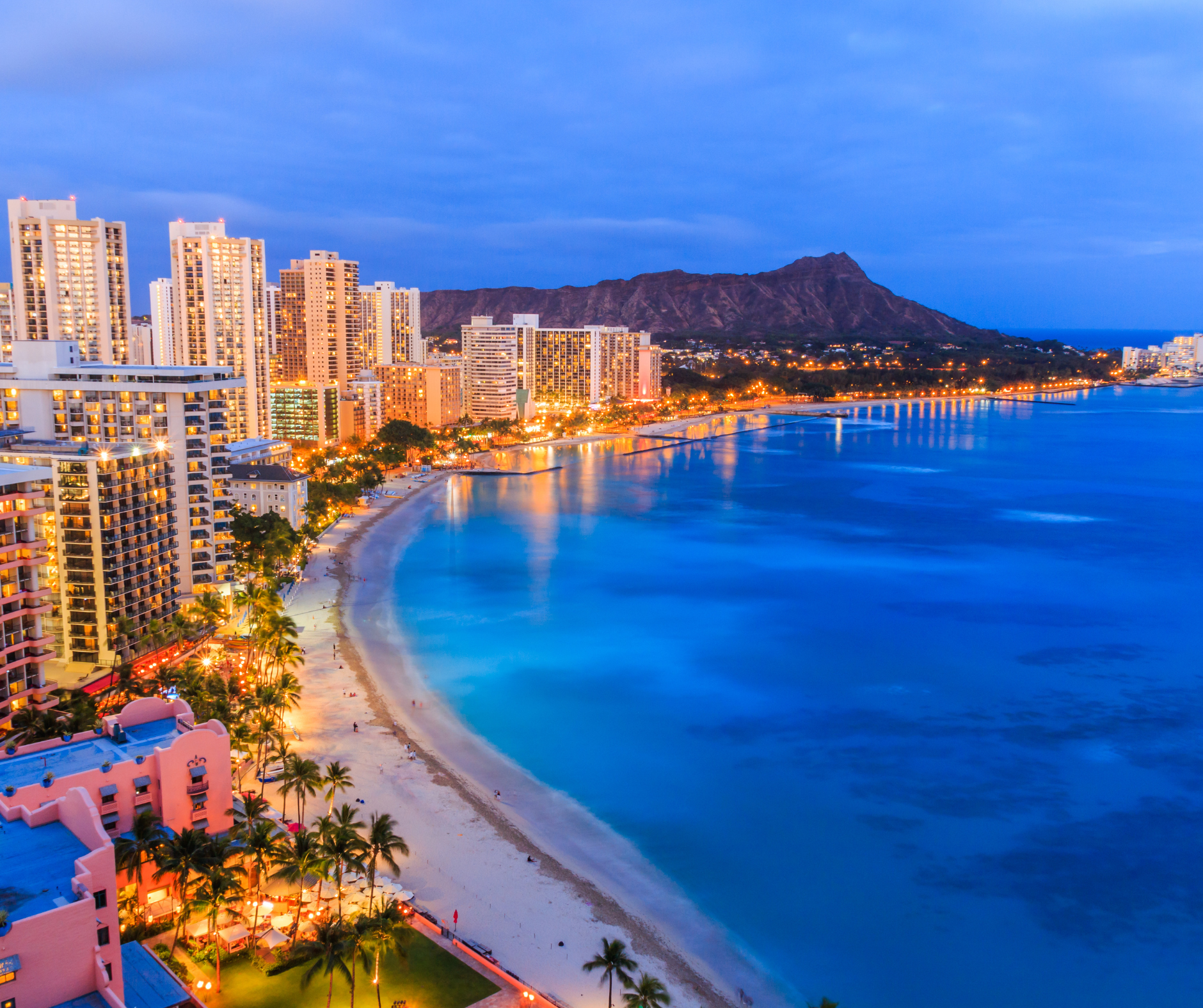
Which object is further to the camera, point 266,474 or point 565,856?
point 266,474

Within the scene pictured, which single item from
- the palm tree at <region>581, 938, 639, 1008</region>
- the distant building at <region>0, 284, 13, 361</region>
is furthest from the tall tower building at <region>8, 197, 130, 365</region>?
the palm tree at <region>581, 938, 639, 1008</region>

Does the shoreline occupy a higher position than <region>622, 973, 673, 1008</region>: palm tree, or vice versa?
<region>622, 973, 673, 1008</region>: palm tree

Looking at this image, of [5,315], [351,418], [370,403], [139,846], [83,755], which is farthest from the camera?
[370,403]

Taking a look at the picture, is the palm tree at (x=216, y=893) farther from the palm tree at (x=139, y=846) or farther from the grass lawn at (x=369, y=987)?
the palm tree at (x=139, y=846)

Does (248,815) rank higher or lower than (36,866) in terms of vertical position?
lower

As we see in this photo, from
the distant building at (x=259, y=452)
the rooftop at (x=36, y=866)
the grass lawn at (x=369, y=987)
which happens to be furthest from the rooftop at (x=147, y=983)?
the distant building at (x=259, y=452)

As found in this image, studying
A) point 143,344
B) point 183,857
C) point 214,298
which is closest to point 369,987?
point 183,857

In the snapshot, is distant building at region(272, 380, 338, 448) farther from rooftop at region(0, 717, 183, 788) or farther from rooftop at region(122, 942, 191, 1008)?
rooftop at region(122, 942, 191, 1008)

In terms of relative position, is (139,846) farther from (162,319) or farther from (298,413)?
(162,319)
